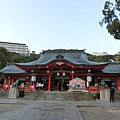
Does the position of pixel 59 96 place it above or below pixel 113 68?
below

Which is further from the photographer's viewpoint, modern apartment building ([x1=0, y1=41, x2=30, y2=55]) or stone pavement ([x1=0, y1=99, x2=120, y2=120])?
modern apartment building ([x1=0, y1=41, x2=30, y2=55])

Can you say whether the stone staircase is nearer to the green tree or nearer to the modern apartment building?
the green tree

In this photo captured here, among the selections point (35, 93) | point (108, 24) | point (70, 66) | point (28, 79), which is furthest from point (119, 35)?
point (28, 79)

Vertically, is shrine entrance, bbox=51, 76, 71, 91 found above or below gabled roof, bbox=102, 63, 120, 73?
below

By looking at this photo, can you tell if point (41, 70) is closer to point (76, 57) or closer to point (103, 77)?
point (76, 57)

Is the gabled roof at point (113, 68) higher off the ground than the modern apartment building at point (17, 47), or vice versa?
the modern apartment building at point (17, 47)

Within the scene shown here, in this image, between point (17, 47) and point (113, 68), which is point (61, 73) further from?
point (17, 47)

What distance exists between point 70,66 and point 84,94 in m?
6.08

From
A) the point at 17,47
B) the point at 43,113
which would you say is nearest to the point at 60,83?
the point at 43,113

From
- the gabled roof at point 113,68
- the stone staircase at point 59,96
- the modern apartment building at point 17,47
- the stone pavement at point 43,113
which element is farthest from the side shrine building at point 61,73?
the modern apartment building at point 17,47

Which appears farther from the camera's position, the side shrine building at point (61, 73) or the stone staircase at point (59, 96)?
the side shrine building at point (61, 73)

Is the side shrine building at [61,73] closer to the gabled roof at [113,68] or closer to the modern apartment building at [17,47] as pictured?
the gabled roof at [113,68]

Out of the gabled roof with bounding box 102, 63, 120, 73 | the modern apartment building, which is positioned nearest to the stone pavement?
the gabled roof with bounding box 102, 63, 120, 73

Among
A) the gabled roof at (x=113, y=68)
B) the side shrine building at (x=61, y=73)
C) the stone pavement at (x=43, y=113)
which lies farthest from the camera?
the gabled roof at (x=113, y=68)
